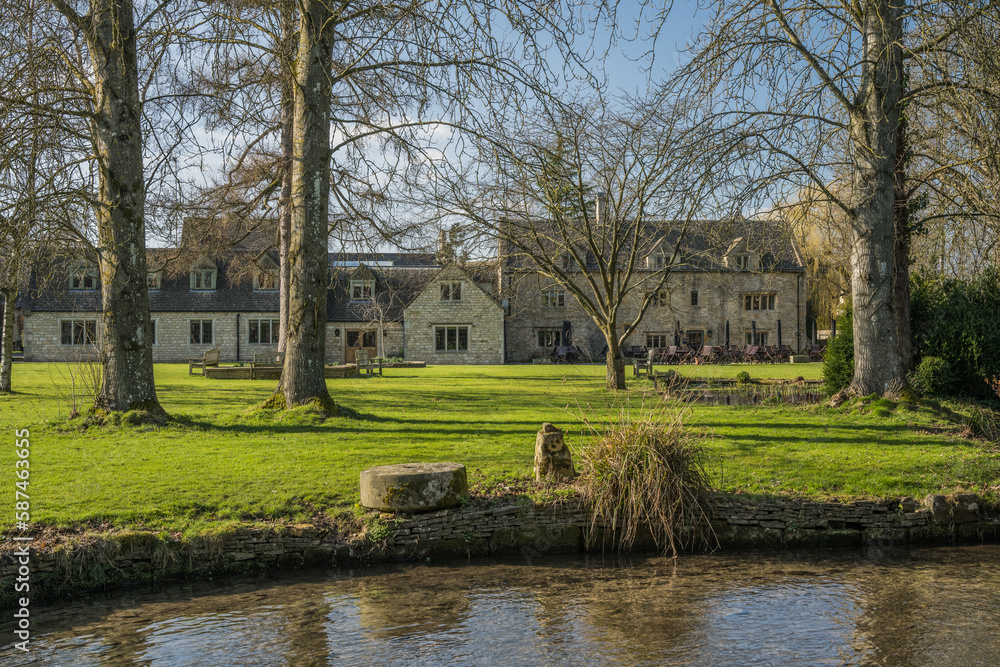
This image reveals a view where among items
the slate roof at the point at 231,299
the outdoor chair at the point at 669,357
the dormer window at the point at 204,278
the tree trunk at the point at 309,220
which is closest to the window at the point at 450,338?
the slate roof at the point at 231,299

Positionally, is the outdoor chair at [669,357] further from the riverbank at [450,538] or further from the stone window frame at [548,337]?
the riverbank at [450,538]

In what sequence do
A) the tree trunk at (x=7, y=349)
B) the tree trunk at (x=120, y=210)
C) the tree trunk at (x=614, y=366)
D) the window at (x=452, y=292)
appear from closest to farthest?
1. the tree trunk at (x=120, y=210)
2. the tree trunk at (x=7, y=349)
3. the tree trunk at (x=614, y=366)
4. the window at (x=452, y=292)

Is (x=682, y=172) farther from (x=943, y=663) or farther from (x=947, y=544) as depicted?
(x=943, y=663)

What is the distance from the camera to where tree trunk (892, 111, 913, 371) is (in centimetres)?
1459

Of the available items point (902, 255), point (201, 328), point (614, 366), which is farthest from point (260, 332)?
point (902, 255)

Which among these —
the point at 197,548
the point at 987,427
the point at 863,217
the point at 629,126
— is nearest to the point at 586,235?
the point at 629,126

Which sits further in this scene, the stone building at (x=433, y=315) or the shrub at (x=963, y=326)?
the stone building at (x=433, y=315)

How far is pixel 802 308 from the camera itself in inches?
1770

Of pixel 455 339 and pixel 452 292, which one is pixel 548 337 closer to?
pixel 455 339

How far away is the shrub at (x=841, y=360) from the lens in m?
15.9

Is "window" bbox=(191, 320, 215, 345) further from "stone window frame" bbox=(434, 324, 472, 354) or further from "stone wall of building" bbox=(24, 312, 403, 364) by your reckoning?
"stone window frame" bbox=(434, 324, 472, 354)

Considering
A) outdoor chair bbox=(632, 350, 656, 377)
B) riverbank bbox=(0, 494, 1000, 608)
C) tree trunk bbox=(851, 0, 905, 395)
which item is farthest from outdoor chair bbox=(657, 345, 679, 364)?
riverbank bbox=(0, 494, 1000, 608)

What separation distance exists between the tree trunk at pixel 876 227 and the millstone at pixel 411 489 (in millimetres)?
9372

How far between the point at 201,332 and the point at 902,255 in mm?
36594
